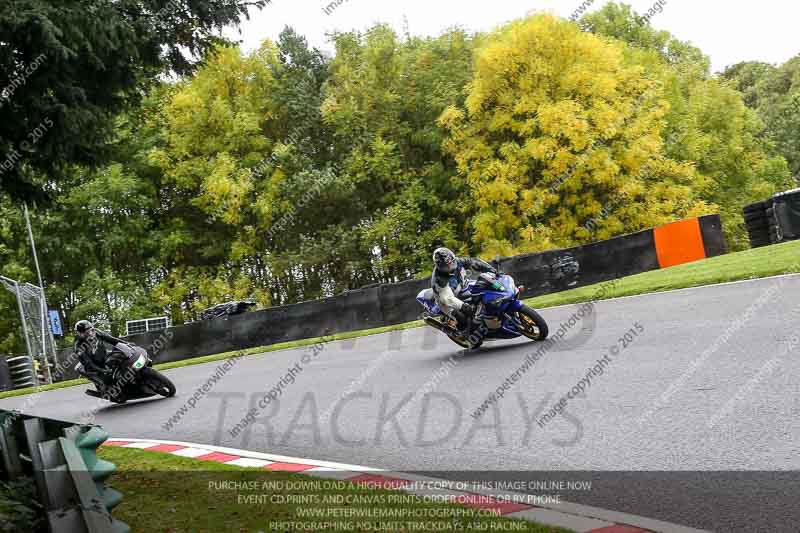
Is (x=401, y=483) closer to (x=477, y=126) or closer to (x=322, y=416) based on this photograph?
(x=322, y=416)

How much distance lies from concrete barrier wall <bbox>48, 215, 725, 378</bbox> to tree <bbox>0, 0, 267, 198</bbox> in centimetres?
1263

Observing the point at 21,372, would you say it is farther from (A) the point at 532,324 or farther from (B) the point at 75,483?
(B) the point at 75,483

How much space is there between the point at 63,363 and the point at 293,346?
1102cm

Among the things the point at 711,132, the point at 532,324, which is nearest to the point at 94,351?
the point at 532,324

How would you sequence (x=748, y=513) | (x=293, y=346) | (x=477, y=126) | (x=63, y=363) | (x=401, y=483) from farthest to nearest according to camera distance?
(x=477, y=126), (x=63, y=363), (x=293, y=346), (x=401, y=483), (x=748, y=513)

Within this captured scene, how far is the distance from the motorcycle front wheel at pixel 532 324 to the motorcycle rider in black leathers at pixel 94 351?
264 inches

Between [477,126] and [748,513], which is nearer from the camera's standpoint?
[748,513]

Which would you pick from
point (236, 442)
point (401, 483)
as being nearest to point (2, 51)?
point (236, 442)

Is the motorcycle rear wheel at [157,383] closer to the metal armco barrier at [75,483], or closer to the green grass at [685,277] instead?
the green grass at [685,277]

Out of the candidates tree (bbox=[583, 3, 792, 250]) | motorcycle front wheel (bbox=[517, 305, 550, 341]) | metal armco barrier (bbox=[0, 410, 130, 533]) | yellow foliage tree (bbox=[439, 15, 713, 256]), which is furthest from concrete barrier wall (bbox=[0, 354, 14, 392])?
tree (bbox=[583, 3, 792, 250])

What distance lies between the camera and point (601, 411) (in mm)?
8094

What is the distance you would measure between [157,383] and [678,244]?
13793 millimetres

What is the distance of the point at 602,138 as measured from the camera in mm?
36438

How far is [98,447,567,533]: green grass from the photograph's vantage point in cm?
550
